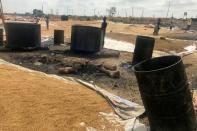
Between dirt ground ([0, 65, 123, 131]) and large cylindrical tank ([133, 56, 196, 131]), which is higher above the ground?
large cylindrical tank ([133, 56, 196, 131])

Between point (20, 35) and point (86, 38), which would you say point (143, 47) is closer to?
point (86, 38)

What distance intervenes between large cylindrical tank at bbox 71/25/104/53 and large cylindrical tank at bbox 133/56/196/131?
811 cm

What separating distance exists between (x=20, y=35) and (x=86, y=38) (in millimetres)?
2738

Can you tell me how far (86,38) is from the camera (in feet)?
43.4

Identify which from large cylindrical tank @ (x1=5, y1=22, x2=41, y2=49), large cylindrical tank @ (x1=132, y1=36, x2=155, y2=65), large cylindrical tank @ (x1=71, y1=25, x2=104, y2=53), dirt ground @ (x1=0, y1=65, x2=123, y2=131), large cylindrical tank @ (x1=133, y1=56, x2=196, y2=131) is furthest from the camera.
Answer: large cylindrical tank @ (x1=5, y1=22, x2=41, y2=49)

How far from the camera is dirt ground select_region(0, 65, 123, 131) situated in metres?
5.48

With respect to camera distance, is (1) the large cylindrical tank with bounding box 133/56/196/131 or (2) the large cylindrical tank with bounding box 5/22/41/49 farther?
(2) the large cylindrical tank with bounding box 5/22/41/49

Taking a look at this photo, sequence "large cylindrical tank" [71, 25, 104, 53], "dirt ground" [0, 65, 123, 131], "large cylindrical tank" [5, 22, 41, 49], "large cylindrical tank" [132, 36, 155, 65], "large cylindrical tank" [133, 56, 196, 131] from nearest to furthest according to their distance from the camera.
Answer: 1. "large cylindrical tank" [133, 56, 196, 131]
2. "dirt ground" [0, 65, 123, 131]
3. "large cylindrical tank" [132, 36, 155, 65]
4. "large cylindrical tank" [71, 25, 104, 53]
5. "large cylindrical tank" [5, 22, 41, 49]

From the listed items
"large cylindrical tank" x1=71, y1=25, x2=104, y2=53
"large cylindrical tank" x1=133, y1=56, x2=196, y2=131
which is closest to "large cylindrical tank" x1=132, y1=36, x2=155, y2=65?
"large cylindrical tank" x1=71, y1=25, x2=104, y2=53

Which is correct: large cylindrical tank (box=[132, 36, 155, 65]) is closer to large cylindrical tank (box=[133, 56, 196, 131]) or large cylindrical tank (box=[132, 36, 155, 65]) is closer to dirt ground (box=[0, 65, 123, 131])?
dirt ground (box=[0, 65, 123, 131])

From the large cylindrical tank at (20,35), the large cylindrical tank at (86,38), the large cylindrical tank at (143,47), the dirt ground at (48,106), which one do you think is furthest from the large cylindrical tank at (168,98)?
the large cylindrical tank at (20,35)

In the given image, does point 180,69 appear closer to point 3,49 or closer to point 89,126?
point 89,126

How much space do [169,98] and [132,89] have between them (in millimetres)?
3577

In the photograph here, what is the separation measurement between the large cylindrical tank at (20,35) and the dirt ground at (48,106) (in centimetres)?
611
